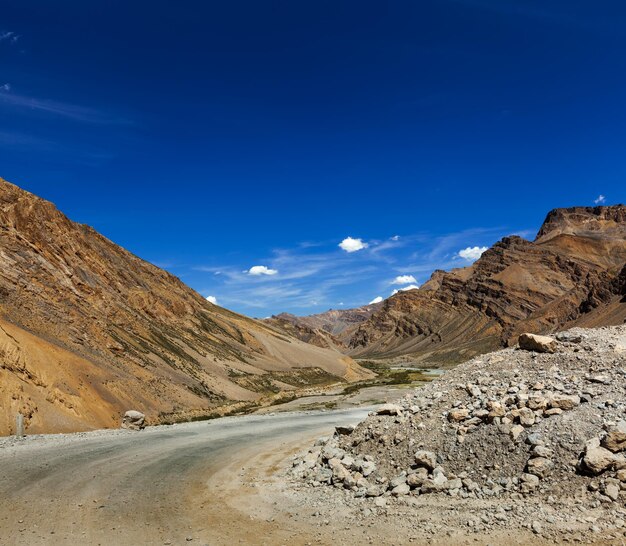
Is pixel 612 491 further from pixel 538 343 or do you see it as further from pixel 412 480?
pixel 538 343

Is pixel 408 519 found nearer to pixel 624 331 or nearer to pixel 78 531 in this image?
pixel 78 531

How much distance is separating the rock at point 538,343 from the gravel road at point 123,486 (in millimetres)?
9832

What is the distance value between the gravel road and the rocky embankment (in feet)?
9.78

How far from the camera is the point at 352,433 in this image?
15641 mm

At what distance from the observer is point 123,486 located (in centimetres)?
1341

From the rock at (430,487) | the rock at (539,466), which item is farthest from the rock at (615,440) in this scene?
the rock at (430,487)

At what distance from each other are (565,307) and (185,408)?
171 meters

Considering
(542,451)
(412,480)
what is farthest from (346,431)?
(542,451)

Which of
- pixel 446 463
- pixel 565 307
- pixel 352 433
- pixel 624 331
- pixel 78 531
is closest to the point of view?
pixel 78 531

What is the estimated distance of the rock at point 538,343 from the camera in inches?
623

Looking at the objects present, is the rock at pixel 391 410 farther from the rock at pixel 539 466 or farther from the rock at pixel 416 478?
the rock at pixel 539 466

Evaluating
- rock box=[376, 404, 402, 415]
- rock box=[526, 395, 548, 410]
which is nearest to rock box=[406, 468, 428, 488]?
rock box=[376, 404, 402, 415]

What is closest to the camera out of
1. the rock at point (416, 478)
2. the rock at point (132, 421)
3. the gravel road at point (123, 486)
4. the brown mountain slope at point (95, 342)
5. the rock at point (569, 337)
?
the gravel road at point (123, 486)

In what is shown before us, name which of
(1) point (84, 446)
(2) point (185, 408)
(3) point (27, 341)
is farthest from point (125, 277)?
(1) point (84, 446)
